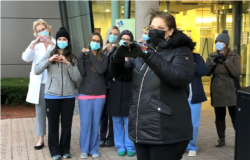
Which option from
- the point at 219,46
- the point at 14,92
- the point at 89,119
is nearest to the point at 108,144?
the point at 89,119

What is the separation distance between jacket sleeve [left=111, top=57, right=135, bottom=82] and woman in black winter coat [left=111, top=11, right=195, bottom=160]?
0.28ft

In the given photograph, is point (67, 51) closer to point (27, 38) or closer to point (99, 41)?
point (99, 41)

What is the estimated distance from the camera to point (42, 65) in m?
4.98

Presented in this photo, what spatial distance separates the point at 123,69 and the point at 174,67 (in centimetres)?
62

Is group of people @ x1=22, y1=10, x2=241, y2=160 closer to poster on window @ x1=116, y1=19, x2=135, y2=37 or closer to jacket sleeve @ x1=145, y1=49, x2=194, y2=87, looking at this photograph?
jacket sleeve @ x1=145, y1=49, x2=194, y2=87

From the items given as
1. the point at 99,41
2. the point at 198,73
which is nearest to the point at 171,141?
the point at 198,73

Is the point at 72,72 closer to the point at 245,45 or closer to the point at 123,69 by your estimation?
the point at 123,69

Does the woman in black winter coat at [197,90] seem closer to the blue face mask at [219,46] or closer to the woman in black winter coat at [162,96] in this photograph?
the blue face mask at [219,46]

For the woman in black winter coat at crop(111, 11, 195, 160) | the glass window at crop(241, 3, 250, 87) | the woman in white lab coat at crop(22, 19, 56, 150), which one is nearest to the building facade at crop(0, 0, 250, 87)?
the glass window at crop(241, 3, 250, 87)

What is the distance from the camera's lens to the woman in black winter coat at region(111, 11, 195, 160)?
262cm

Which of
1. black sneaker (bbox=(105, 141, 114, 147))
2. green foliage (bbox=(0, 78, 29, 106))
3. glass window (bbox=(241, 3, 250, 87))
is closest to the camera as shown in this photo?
black sneaker (bbox=(105, 141, 114, 147))

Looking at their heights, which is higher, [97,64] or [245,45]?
[97,64]

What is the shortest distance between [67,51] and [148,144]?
288 centimetres

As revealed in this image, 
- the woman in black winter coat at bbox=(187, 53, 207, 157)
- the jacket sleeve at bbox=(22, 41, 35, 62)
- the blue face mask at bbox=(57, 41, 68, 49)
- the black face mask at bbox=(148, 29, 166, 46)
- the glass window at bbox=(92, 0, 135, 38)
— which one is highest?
the glass window at bbox=(92, 0, 135, 38)
